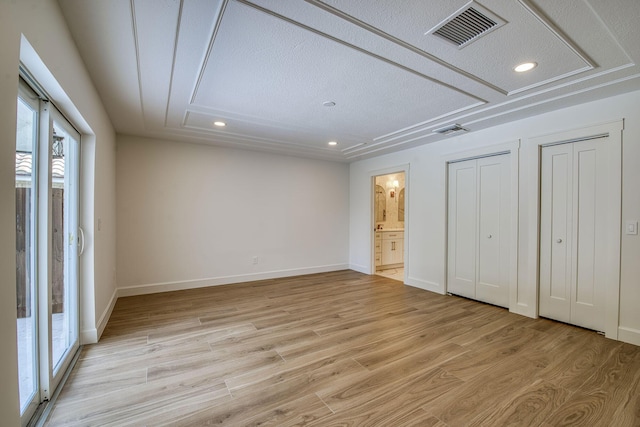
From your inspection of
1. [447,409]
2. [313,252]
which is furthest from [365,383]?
[313,252]

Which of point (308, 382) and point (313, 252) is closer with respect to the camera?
point (308, 382)

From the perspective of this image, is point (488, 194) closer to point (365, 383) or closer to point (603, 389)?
point (603, 389)

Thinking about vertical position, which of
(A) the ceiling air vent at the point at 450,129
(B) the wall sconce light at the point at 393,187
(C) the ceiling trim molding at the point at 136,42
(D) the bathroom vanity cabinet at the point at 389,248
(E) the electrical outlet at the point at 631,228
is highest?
(C) the ceiling trim molding at the point at 136,42

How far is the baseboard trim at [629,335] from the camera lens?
272 cm

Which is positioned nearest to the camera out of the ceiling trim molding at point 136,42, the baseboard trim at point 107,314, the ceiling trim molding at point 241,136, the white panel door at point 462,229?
the ceiling trim molding at point 136,42

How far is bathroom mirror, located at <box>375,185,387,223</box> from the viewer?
7141 mm

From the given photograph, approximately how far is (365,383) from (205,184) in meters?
4.08

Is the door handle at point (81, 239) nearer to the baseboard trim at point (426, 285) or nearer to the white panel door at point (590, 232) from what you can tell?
the baseboard trim at point (426, 285)

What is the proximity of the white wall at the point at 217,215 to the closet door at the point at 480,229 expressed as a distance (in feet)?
8.63

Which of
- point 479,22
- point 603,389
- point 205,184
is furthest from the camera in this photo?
point 205,184

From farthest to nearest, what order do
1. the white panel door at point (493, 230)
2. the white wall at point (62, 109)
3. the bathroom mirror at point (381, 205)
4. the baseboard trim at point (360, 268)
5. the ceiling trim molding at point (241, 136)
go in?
the bathroom mirror at point (381, 205) → the baseboard trim at point (360, 268) → the ceiling trim molding at point (241, 136) → the white panel door at point (493, 230) → the white wall at point (62, 109)

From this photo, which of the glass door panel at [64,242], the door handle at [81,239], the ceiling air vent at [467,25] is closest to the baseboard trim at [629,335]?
the ceiling air vent at [467,25]

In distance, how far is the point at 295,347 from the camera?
2.69m

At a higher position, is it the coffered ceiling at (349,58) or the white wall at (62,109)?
the coffered ceiling at (349,58)
